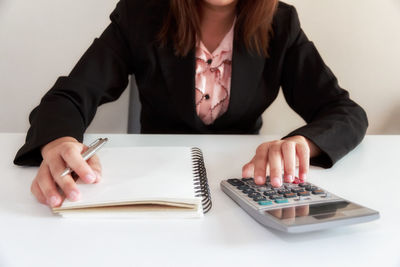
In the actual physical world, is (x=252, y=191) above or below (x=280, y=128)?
above

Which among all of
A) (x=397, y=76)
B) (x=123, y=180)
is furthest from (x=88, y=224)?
(x=397, y=76)

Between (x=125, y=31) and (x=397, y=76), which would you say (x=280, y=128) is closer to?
(x=397, y=76)

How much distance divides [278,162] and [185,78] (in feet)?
1.30

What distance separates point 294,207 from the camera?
0.35 metres

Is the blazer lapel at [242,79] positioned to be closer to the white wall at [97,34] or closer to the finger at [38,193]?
the finger at [38,193]

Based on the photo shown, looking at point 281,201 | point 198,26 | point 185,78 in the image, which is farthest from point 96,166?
point 198,26

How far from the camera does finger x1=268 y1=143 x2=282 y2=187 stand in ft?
1.32

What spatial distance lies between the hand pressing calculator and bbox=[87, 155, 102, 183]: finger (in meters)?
0.17

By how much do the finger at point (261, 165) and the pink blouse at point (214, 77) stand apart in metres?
0.37

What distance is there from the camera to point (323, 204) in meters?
0.36

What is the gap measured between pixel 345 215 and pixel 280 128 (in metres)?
1.16

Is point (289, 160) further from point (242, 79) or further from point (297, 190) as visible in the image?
point (242, 79)

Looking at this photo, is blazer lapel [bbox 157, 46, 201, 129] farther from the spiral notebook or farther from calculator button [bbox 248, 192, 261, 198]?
calculator button [bbox 248, 192, 261, 198]

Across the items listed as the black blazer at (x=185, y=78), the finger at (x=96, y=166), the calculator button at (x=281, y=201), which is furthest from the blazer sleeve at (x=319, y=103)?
the finger at (x=96, y=166)
